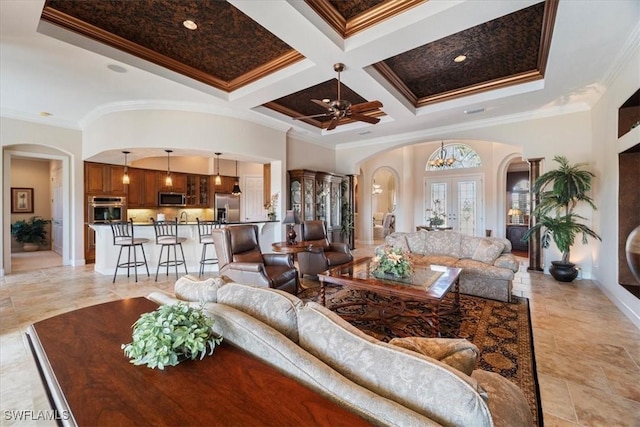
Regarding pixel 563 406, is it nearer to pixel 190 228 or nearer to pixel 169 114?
pixel 190 228

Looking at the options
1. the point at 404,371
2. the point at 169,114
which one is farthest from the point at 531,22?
the point at 169,114

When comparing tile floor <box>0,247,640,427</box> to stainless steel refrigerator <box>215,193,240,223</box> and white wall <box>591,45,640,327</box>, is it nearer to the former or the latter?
white wall <box>591,45,640,327</box>

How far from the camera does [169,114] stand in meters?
4.96

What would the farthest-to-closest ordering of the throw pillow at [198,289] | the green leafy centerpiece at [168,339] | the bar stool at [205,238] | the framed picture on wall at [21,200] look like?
the framed picture on wall at [21,200] → the bar stool at [205,238] → the throw pillow at [198,289] → the green leafy centerpiece at [168,339]

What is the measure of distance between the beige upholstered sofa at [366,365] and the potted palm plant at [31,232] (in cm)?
1019

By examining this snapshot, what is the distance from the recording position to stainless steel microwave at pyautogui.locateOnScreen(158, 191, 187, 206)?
7.88 meters

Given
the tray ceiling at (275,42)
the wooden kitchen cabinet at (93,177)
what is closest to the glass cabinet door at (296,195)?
the tray ceiling at (275,42)

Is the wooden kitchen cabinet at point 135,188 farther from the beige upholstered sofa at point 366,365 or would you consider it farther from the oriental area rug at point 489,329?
the beige upholstered sofa at point 366,365

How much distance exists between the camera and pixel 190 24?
3061mm

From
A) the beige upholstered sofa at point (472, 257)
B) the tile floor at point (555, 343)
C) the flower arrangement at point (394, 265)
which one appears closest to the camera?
the tile floor at point (555, 343)

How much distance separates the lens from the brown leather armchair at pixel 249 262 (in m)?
3.37

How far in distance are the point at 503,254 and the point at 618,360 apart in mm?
1973

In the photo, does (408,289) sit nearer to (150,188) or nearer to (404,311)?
(404,311)

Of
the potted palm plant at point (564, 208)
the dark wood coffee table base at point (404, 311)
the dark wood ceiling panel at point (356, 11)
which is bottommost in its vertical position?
the dark wood coffee table base at point (404, 311)
